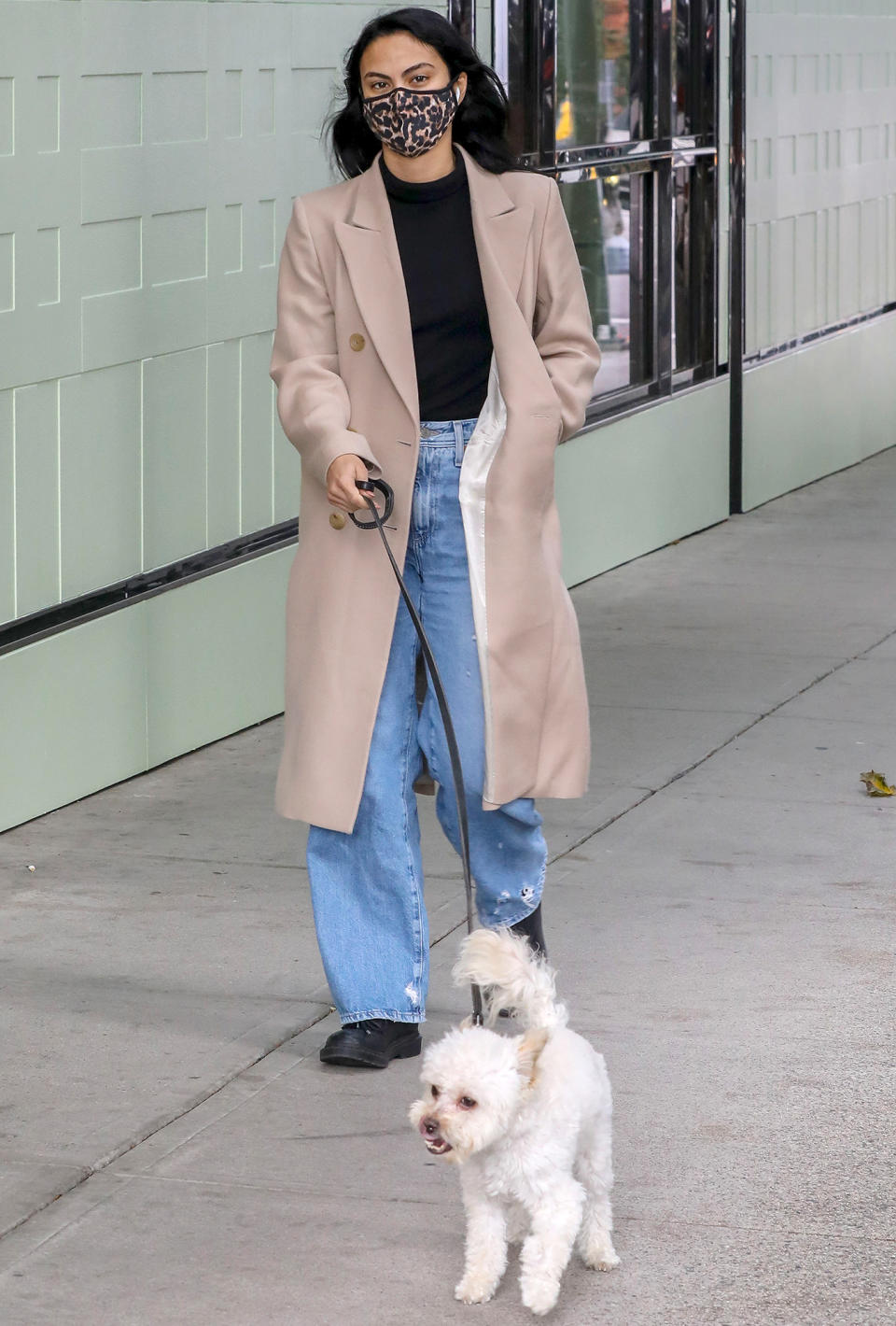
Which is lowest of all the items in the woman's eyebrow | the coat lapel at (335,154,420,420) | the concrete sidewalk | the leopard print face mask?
the concrete sidewalk

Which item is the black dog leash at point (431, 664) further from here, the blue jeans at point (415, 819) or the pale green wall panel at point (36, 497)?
the pale green wall panel at point (36, 497)

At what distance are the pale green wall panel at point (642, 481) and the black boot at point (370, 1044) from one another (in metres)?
5.35

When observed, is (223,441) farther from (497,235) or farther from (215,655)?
(497,235)

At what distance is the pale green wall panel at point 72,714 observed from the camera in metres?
6.28

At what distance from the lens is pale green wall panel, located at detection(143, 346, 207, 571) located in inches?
270

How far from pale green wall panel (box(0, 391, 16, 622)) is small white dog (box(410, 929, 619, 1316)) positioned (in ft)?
10.0

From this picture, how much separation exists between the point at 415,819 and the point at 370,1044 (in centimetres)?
47

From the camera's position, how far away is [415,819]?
4.56 meters

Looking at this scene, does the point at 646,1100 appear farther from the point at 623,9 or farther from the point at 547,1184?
the point at 623,9

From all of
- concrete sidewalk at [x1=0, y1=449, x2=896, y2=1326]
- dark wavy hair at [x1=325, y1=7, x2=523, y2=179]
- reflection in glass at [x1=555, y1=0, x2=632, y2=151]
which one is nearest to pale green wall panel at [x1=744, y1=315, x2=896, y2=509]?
reflection in glass at [x1=555, y1=0, x2=632, y2=151]

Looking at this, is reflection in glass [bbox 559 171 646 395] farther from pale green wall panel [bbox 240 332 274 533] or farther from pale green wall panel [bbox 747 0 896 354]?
pale green wall panel [bbox 240 332 274 533]

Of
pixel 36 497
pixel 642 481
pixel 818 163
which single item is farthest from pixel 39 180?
pixel 818 163

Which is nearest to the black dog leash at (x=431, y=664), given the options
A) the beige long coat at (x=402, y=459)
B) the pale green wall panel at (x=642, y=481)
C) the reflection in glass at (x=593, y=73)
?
the beige long coat at (x=402, y=459)

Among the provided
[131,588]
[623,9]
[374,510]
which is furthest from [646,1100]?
[623,9]
